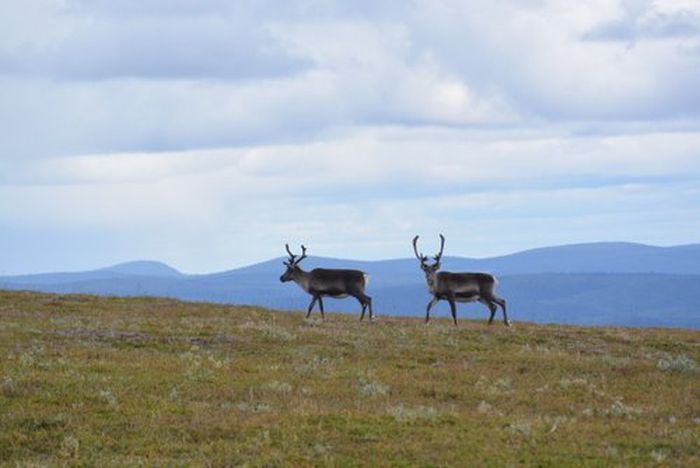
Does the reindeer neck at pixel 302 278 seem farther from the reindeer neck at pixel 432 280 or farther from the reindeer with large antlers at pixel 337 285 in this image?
the reindeer neck at pixel 432 280

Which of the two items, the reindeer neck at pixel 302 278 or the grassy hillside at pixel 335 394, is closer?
the grassy hillside at pixel 335 394

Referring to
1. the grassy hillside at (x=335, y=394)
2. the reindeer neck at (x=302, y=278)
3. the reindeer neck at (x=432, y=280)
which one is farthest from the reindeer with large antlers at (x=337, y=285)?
the grassy hillside at (x=335, y=394)

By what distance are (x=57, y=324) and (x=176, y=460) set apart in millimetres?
18917

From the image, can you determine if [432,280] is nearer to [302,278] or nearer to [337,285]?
[337,285]

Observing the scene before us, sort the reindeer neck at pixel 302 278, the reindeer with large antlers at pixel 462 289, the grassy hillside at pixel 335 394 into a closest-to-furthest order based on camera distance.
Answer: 1. the grassy hillside at pixel 335 394
2. the reindeer with large antlers at pixel 462 289
3. the reindeer neck at pixel 302 278

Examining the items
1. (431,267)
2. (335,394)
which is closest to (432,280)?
(431,267)

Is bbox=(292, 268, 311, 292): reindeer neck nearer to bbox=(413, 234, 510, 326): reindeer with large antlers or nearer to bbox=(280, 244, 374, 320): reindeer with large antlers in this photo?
bbox=(280, 244, 374, 320): reindeer with large antlers

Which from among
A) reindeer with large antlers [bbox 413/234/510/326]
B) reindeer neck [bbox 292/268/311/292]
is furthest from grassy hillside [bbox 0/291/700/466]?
reindeer neck [bbox 292/268/311/292]

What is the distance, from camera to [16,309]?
40094 millimetres

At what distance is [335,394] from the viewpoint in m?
22.0

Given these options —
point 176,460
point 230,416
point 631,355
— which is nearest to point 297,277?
point 631,355

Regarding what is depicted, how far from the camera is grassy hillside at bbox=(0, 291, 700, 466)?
1667 cm

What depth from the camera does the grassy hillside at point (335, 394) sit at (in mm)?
16672

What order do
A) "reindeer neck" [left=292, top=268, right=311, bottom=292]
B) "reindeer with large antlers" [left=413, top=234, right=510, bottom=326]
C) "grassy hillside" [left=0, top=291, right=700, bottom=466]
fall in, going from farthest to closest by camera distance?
"reindeer neck" [left=292, top=268, right=311, bottom=292], "reindeer with large antlers" [left=413, top=234, right=510, bottom=326], "grassy hillside" [left=0, top=291, right=700, bottom=466]
